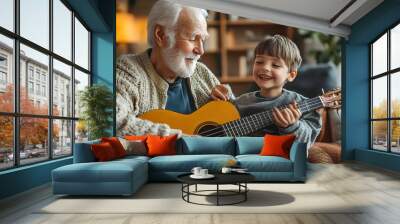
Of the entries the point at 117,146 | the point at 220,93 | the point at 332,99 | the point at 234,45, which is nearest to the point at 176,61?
the point at 220,93

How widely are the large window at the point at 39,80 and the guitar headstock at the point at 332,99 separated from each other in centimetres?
486

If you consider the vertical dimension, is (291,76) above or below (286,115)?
above

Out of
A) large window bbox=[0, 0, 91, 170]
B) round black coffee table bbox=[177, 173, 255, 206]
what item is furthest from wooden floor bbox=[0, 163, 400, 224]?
large window bbox=[0, 0, 91, 170]

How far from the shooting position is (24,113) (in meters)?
4.98

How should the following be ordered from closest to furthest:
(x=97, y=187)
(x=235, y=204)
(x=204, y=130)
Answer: (x=235, y=204)
(x=97, y=187)
(x=204, y=130)

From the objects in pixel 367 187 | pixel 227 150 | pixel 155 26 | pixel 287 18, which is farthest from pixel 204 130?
pixel 367 187

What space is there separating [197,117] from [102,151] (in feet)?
9.40

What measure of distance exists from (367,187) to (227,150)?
219 centimetres

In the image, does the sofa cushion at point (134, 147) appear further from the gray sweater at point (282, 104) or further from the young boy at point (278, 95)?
the gray sweater at point (282, 104)

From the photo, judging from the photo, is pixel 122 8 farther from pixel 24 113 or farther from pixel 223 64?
pixel 24 113

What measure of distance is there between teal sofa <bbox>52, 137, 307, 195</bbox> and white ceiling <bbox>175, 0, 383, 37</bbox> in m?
2.80

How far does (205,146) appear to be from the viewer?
6.46 meters

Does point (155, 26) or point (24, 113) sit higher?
point (155, 26)

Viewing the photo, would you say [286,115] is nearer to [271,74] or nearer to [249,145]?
[271,74]
